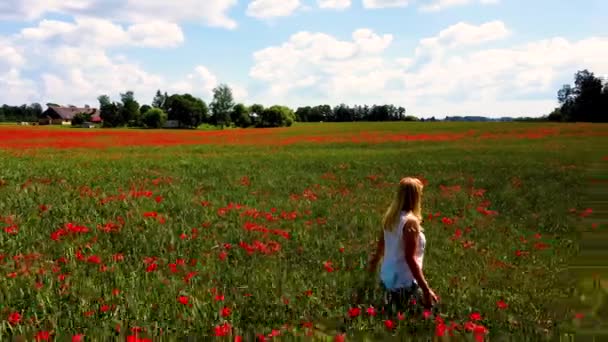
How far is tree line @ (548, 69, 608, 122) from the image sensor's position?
7412 cm

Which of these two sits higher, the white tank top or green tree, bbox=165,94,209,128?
green tree, bbox=165,94,209,128

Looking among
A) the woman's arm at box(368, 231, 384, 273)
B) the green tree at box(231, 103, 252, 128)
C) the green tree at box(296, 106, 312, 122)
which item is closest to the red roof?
the green tree at box(231, 103, 252, 128)

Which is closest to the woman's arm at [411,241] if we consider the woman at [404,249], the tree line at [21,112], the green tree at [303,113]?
the woman at [404,249]

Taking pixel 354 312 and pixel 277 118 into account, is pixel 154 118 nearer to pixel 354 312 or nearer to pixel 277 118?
pixel 277 118

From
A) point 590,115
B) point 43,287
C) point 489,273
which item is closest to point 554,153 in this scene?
point 489,273

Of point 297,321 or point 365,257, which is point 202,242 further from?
point 297,321

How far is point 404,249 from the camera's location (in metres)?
5.93

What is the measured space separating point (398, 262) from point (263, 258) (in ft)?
8.35

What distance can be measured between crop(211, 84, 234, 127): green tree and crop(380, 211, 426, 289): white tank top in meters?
135

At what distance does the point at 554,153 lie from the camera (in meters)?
30.5

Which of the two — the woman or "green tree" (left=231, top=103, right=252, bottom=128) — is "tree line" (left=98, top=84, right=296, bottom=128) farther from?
the woman

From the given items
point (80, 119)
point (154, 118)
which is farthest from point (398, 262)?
point (80, 119)

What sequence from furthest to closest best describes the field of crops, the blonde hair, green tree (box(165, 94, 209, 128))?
1. green tree (box(165, 94, 209, 128))
2. the blonde hair
3. the field of crops

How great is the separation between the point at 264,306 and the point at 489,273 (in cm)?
381
